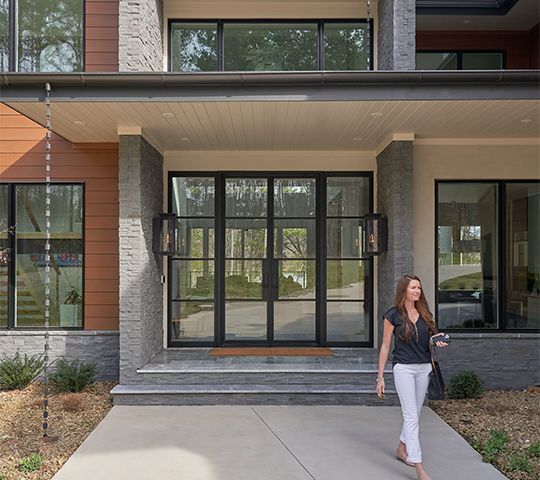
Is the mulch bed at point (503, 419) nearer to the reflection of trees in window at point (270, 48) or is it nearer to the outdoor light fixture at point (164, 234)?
the outdoor light fixture at point (164, 234)

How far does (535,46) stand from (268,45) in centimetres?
423

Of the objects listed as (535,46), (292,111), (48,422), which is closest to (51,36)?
(292,111)

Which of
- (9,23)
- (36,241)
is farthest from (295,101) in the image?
(9,23)

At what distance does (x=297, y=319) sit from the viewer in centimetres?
641

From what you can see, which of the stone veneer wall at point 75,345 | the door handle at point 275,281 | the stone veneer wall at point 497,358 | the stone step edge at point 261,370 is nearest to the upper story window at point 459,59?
the door handle at point 275,281

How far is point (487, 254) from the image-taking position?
5988mm

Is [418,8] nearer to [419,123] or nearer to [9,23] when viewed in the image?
[419,123]

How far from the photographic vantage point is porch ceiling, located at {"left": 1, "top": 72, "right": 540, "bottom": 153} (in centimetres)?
418

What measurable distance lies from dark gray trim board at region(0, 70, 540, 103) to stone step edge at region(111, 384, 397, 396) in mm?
3366

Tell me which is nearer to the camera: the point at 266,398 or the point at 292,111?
the point at 292,111

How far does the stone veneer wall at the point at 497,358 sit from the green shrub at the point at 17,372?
5.71 metres

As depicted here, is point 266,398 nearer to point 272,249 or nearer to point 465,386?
point 272,249

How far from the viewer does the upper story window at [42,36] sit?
6090 millimetres

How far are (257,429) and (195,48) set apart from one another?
17.4ft
